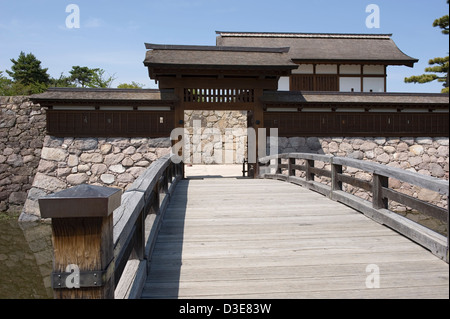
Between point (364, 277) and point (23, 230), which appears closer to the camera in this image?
point (364, 277)

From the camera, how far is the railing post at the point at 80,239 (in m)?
1.62

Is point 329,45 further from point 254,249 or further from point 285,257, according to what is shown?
point 285,257

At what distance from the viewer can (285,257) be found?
377cm

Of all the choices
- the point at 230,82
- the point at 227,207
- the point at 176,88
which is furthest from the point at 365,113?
the point at 227,207

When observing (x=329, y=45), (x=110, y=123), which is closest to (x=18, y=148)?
(x=110, y=123)

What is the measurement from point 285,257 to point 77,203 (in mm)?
2634

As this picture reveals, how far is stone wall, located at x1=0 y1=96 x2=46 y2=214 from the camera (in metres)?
14.6
